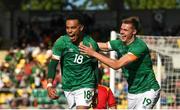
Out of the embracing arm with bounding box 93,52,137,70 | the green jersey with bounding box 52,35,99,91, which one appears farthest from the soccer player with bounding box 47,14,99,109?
the embracing arm with bounding box 93,52,137,70

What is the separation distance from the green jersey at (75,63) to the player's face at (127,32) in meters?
0.42

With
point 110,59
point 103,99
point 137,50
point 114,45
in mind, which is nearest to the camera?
point 110,59

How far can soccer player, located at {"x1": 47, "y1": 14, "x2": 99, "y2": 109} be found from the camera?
26.8ft

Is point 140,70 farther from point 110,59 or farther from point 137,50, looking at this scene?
point 110,59

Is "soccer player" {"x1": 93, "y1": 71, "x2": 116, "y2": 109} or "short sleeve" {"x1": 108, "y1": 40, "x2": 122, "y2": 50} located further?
Result: "soccer player" {"x1": 93, "y1": 71, "x2": 116, "y2": 109}

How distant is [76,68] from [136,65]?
839 millimetres

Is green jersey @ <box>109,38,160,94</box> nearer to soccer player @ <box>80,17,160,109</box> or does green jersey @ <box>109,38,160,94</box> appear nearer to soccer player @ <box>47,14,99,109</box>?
soccer player @ <box>80,17,160,109</box>

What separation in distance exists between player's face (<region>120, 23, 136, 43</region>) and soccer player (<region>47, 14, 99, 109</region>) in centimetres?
42

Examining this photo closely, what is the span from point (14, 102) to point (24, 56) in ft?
13.9

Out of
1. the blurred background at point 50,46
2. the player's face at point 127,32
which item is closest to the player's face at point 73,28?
the player's face at point 127,32

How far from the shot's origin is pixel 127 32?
8188mm

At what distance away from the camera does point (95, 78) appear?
837 centimetres

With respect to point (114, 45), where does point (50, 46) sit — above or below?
above

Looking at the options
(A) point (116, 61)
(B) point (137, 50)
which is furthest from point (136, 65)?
(A) point (116, 61)
